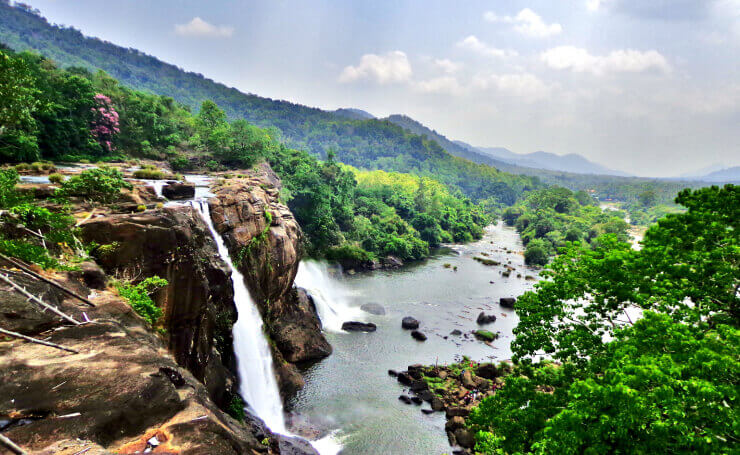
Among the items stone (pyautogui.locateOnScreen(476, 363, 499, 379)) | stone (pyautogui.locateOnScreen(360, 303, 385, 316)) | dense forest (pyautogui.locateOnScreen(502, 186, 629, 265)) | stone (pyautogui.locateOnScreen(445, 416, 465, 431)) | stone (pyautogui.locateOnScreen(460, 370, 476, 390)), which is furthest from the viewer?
dense forest (pyautogui.locateOnScreen(502, 186, 629, 265))

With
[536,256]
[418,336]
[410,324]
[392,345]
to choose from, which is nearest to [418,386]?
[392,345]

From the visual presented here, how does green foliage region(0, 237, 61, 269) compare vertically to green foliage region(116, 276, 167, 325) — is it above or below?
above

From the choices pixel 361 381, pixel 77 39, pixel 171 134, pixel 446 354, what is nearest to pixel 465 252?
pixel 446 354

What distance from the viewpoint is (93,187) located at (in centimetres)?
1596

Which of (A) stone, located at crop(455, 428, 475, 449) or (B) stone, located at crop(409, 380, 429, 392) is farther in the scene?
(B) stone, located at crop(409, 380, 429, 392)

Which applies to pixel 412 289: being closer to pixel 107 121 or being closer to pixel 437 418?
pixel 437 418

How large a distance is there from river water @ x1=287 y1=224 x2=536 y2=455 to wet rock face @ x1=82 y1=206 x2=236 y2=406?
23.3 ft

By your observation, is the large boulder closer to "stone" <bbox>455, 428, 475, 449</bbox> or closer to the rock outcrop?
the rock outcrop

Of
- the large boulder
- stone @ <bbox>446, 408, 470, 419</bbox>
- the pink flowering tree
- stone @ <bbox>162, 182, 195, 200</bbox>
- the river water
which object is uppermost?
the pink flowering tree

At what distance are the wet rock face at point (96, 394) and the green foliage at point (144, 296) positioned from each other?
83.7 inches

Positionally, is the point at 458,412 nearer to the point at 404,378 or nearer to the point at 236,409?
the point at 404,378

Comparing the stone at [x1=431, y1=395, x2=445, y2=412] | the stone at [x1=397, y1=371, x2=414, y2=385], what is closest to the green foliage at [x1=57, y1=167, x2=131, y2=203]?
the stone at [x1=397, y1=371, x2=414, y2=385]

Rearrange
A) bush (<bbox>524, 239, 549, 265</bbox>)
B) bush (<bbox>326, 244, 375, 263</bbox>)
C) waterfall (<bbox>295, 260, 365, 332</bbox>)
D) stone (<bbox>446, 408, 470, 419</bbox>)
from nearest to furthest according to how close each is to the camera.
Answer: stone (<bbox>446, 408, 470, 419</bbox>) → waterfall (<bbox>295, 260, 365, 332</bbox>) → bush (<bbox>326, 244, 375, 263</bbox>) → bush (<bbox>524, 239, 549, 265</bbox>)

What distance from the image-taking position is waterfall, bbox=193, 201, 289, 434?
63.7ft
